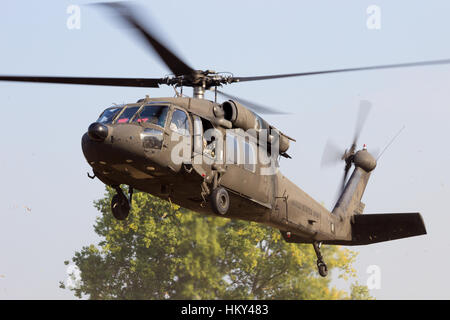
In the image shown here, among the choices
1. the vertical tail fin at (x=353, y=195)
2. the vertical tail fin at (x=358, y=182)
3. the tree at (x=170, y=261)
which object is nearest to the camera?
the vertical tail fin at (x=353, y=195)

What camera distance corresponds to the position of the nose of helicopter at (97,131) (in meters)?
11.6

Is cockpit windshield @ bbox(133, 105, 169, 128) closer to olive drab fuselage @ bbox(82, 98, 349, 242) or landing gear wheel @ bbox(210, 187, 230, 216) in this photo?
olive drab fuselage @ bbox(82, 98, 349, 242)

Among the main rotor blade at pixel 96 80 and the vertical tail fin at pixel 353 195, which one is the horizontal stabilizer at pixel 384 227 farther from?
the main rotor blade at pixel 96 80

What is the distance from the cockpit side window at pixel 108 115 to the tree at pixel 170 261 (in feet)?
74.1

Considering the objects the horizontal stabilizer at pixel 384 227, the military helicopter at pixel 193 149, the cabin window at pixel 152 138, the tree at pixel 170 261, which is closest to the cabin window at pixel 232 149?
the military helicopter at pixel 193 149

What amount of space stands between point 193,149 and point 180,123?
621mm

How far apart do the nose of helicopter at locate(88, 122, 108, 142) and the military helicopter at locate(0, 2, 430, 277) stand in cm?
2

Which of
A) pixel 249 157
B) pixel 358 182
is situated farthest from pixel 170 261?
pixel 249 157

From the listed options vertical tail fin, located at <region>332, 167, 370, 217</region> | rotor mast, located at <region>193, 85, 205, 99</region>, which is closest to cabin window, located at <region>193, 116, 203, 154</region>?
rotor mast, located at <region>193, 85, 205, 99</region>

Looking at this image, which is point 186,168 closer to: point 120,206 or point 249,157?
point 120,206

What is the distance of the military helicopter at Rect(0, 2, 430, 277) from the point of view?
12.0m

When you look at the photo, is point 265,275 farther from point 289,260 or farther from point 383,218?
point 383,218

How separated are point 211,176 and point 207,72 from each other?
2.79 m
